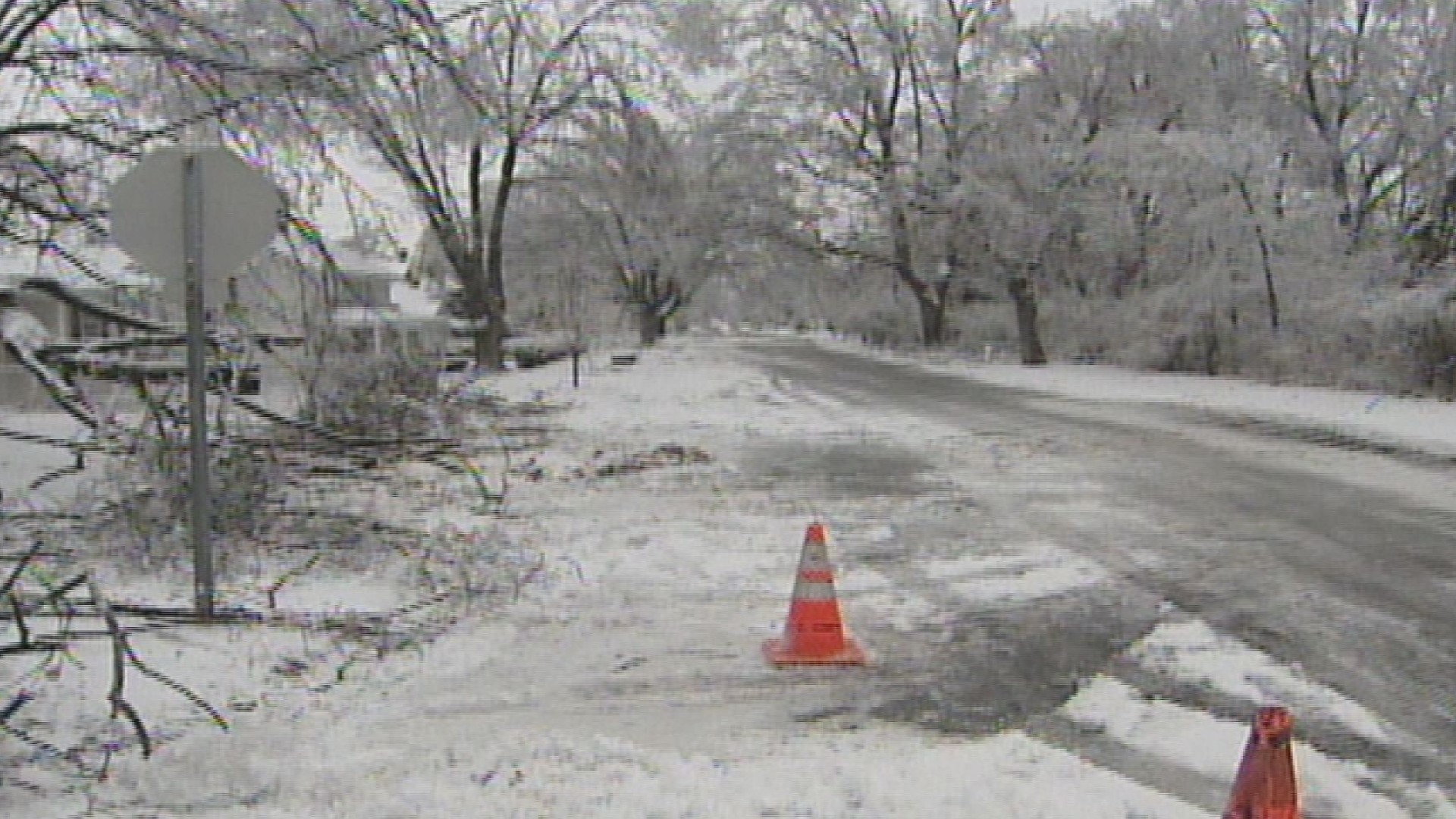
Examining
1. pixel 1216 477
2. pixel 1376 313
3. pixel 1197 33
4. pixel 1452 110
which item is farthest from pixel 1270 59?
pixel 1216 477

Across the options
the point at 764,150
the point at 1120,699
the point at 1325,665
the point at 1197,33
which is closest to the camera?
the point at 1120,699

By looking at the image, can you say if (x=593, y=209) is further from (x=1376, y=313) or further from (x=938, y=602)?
(x=938, y=602)

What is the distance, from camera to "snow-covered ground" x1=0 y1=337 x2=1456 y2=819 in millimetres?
4109

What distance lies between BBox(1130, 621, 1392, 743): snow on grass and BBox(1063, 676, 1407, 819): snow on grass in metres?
0.28

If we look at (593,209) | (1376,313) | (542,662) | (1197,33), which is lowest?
(542,662)

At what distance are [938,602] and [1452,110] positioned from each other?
2660 cm

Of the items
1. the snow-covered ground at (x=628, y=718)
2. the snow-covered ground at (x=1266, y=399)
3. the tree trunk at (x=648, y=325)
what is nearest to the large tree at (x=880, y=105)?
the snow-covered ground at (x=1266, y=399)

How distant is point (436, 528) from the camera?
892cm

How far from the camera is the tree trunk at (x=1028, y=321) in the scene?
123 feet

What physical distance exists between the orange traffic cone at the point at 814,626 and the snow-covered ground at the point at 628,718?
152mm

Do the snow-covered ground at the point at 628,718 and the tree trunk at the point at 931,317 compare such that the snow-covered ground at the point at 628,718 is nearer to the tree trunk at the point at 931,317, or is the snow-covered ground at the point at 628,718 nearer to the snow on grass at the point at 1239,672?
the snow on grass at the point at 1239,672

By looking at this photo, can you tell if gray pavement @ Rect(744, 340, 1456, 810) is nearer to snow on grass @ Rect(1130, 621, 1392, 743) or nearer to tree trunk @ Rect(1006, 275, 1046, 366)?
snow on grass @ Rect(1130, 621, 1392, 743)

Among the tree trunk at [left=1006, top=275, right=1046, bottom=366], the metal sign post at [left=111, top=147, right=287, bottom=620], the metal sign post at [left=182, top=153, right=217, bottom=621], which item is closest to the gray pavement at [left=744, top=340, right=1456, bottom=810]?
the metal sign post at [left=182, top=153, right=217, bottom=621]

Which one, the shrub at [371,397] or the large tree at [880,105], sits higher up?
the large tree at [880,105]
